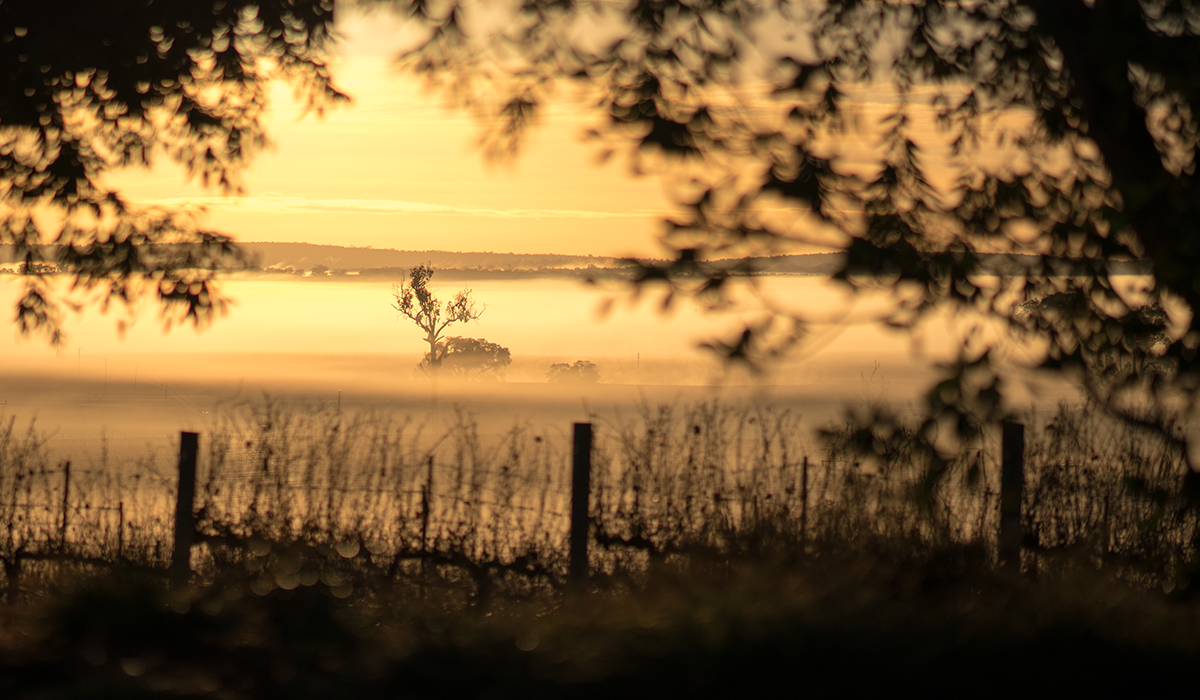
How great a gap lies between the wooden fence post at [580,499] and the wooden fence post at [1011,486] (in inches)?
123

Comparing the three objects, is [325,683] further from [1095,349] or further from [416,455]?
[416,455]

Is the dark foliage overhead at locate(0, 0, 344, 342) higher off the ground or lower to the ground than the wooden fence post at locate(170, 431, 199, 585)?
higher

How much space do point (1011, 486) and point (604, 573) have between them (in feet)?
10.6

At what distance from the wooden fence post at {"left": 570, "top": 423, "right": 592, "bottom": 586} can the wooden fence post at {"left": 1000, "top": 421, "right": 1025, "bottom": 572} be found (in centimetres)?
313

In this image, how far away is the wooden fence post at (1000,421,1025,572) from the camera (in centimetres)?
809

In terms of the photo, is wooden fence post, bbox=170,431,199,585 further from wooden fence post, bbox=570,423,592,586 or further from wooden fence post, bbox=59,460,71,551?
wooden fence post, bbox=570,423,592,586


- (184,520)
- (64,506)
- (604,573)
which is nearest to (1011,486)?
(604,573)

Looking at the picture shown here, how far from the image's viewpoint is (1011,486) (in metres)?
8.29

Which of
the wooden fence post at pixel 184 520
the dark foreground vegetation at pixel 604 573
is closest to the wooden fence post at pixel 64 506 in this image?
the dark foreground vegetation at pixel 604 573

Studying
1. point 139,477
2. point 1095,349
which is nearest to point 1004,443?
point 1095,349

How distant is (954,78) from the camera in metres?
6.66

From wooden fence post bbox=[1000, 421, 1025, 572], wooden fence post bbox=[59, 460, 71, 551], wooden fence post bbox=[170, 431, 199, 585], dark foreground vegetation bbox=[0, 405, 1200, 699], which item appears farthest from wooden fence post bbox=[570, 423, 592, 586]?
wooden fence post bbox=[59, 460, 71, 551]

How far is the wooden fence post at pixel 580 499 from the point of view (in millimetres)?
8484

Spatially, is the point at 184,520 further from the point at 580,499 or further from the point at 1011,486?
the point at 1011,486
